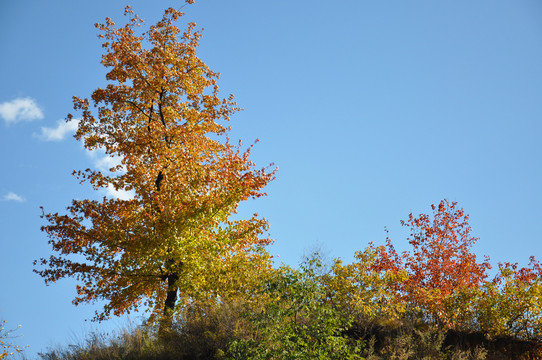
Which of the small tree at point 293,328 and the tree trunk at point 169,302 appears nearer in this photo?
the small tree at point 293,328

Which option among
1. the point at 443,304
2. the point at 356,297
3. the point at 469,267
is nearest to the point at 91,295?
the point at 356,297

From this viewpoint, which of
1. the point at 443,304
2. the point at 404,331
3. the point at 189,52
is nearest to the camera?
the point at 404,331

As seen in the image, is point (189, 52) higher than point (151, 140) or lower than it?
higher

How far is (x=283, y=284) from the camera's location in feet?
33.6

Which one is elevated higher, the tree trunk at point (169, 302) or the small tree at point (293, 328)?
the tree trunk at point (169, 302)

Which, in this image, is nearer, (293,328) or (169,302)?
(293,328)

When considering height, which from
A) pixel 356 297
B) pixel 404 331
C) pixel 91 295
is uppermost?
pixel 91 295

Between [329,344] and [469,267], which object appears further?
[469,267]

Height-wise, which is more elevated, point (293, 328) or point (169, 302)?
point (169, 302)

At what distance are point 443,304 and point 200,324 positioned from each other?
8.10m

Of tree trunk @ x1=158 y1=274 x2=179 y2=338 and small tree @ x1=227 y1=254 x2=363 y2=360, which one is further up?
tree trunk @ x1=158 y1=274 x2=179 y2=338

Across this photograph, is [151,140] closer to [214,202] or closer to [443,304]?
[214,202]

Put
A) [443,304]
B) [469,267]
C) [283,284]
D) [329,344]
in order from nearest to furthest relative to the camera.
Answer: [329,344]
[283,284]
[443,304]
[469,267]

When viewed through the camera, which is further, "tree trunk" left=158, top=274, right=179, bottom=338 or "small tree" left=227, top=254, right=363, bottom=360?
"tree trunk" left=158, top=274, right=179, bottom=338
